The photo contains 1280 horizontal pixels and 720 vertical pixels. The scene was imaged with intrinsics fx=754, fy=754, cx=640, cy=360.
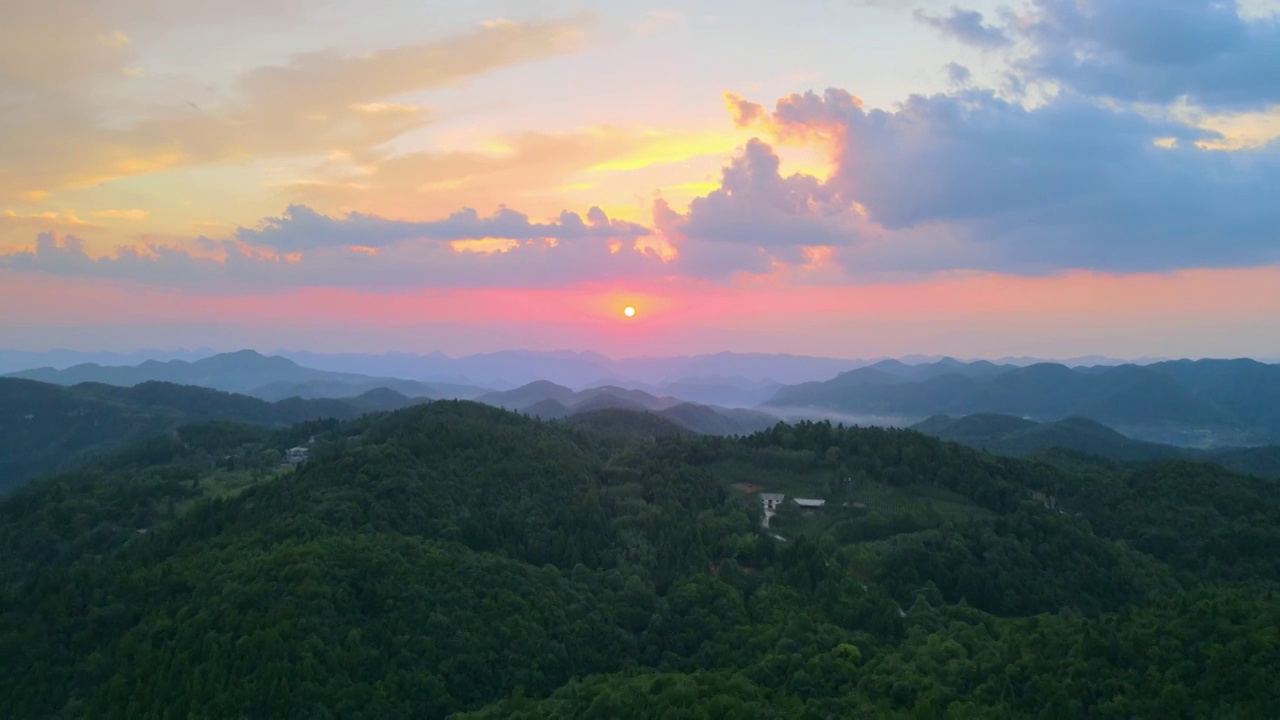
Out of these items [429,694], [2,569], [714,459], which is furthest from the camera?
[714,459]

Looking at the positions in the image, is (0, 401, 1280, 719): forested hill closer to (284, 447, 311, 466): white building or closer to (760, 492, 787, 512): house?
(760, 492, 787, 512): house

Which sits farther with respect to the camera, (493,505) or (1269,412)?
(1269,412)

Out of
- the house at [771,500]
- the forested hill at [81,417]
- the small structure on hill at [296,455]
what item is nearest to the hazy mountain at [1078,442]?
the house at [771,500]

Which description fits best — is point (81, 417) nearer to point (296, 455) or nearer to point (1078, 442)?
point (296, 455)

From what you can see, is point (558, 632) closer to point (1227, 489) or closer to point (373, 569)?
point (373, 569)

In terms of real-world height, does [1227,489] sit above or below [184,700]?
above

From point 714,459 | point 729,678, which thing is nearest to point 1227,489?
point 714,459

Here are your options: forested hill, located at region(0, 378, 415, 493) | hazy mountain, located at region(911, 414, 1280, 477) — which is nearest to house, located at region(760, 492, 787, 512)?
hazy mountain, located at region(911, 414, 1280, 477)

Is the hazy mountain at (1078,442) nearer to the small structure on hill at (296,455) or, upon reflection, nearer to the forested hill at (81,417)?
the small structure on hill at (296,455)
